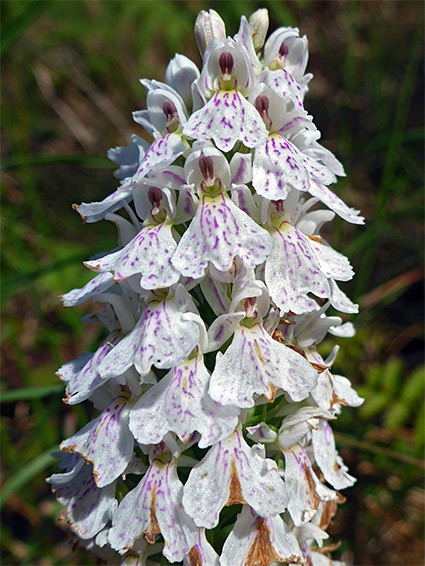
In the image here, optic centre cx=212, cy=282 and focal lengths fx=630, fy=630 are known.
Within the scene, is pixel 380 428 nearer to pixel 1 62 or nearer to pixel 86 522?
pixel 86 522

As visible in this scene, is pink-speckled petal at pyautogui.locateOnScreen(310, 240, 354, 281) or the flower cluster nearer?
the flower cluster

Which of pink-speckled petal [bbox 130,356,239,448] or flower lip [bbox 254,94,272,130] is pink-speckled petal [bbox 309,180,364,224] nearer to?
flower lip [bbox 254,94,272,130]

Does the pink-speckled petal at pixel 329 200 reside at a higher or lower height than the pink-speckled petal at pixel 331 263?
higher

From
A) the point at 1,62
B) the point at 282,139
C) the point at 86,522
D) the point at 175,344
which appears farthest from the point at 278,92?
the point at 1,62

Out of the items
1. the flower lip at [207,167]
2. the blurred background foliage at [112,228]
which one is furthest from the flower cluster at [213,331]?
the blurred background foliage at [112,228]

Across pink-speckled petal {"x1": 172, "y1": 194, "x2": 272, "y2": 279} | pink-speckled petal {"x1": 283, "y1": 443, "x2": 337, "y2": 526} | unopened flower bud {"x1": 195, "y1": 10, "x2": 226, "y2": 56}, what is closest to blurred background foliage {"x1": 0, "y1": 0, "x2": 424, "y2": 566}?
pink-speckled petal {"x1": 283, "y1": 443, "x2": 337, "y2": 526}

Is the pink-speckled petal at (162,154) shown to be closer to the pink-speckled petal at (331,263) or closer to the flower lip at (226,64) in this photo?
the flower lip at (226,64)
